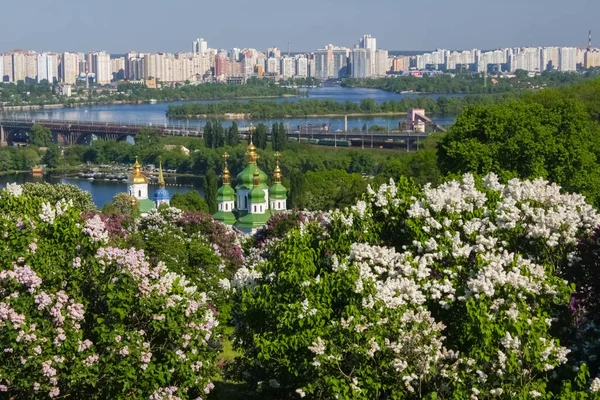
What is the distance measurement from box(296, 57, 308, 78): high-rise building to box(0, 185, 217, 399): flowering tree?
106711 mm

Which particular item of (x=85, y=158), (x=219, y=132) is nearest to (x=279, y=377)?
(x=219, y=132)

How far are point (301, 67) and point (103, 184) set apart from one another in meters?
83.2

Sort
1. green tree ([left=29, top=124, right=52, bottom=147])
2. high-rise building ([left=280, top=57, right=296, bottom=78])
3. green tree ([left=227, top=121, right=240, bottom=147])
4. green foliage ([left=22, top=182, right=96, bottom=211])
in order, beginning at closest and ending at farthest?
green foliage ([left=22, top=182, right=96, bottom=211])
green tree ([left=227, top=121, right=240, bottom=147])
green tree ([left=29, top=124, right=52, bottom=147])
high-rise building ([left=280, top=57, right=296, bottom=78])

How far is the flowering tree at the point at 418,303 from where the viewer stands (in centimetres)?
498

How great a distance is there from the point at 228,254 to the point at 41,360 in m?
4.31

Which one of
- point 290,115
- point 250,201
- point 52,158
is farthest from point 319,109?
point 250,201

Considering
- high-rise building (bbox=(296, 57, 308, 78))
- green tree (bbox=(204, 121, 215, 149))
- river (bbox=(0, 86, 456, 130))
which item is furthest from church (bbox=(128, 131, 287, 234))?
high-rise building (bbox=(296, 57, 308, 78))

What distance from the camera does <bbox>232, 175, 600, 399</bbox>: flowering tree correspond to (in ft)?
16.4

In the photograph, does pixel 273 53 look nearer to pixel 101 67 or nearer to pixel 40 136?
pixel 101 67

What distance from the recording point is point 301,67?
112562 millimetres

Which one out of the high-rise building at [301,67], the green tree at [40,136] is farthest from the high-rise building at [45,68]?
the green tree at [40,136]

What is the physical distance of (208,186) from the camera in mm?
18625

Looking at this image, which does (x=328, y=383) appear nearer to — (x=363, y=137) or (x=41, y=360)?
(x=41, y=360)

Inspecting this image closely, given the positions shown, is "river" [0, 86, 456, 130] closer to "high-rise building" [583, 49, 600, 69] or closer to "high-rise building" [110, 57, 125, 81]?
"high-rise building" [110, 57, 125, 81]
